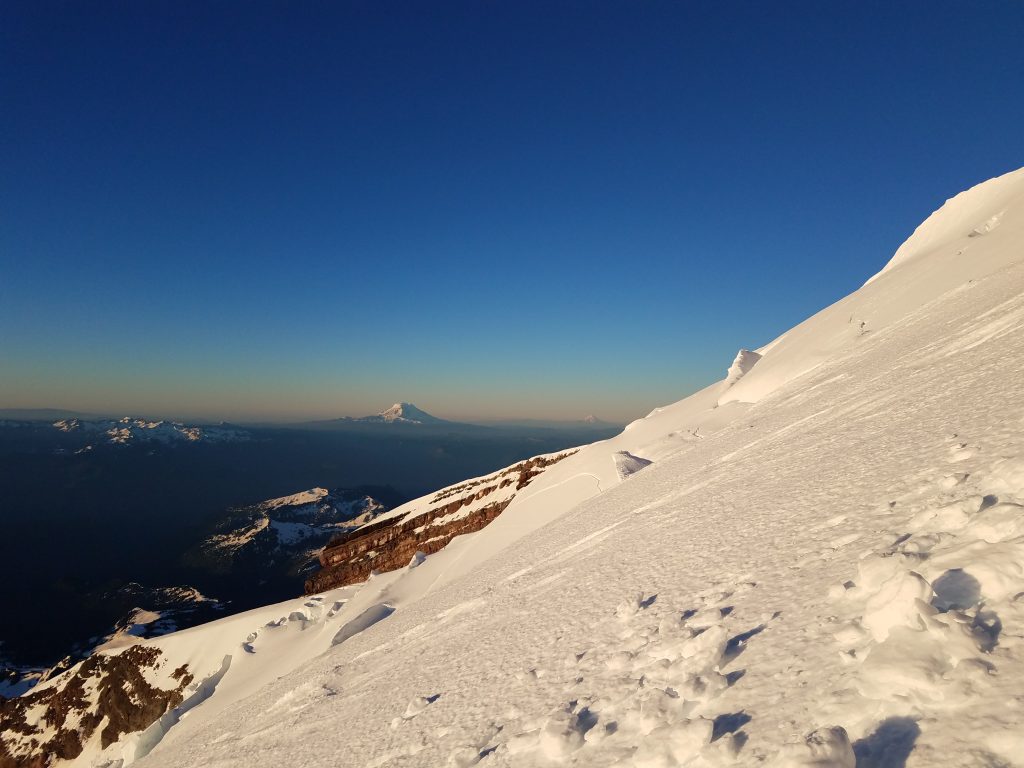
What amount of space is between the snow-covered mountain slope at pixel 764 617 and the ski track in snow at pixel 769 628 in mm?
24

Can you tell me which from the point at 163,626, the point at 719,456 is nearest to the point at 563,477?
the point at 719,456

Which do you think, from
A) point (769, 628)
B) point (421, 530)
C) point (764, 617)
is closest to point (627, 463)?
point (764, 617)

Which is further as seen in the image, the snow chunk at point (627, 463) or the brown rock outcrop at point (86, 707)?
the brown rock outcrop at point (86, 707)

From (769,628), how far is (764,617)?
0.22 metres

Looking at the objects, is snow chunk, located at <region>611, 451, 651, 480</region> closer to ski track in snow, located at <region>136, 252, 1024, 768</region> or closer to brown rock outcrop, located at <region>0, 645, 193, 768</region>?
ski track in snow, located at <region>136, 252, 1024, 768</region>

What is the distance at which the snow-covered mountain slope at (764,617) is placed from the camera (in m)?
3.33

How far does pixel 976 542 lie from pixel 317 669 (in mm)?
15951

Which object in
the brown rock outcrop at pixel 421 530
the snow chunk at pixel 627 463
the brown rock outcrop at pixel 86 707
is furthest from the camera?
the brown rock outcrop at pixel 421 530

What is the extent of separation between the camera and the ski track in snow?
3.27 metres

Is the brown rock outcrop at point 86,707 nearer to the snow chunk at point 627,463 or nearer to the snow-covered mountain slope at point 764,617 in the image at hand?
the snow-covered mountain slope at point 764,617

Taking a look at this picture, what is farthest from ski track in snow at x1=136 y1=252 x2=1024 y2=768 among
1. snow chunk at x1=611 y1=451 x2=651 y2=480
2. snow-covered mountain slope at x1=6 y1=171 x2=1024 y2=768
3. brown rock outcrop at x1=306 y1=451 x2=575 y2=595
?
brown rock outcrop at x1=306 y1=451 x2=575 y2=595

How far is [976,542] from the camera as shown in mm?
4203

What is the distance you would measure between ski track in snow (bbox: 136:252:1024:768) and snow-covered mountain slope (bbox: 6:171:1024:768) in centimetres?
2

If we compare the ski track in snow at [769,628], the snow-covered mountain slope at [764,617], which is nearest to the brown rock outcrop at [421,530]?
the snow-covered mountain slope at [764,617]
